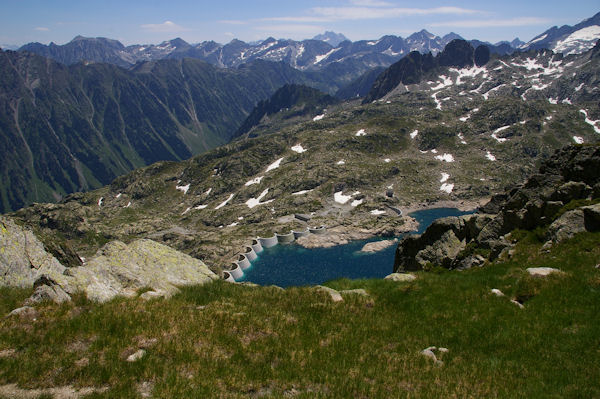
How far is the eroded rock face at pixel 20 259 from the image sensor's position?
64.7 feet

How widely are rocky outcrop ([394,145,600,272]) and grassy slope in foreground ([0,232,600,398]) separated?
7754 millimetres

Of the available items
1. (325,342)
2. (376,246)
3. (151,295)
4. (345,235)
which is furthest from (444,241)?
(345,235)

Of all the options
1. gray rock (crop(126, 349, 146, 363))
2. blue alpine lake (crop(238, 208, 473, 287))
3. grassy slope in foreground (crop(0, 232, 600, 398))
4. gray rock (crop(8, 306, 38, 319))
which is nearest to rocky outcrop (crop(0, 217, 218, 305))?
gray rock (crop(8, 306, 38, 319))

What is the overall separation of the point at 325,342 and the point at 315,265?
143 meters

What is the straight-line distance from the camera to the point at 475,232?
3469 centimetres

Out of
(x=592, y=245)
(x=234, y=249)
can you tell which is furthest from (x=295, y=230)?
(x=592, y=245)

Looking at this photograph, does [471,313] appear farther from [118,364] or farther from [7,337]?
[7,337]

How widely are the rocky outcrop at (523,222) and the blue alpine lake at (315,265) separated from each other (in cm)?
10150

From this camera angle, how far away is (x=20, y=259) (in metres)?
21.3

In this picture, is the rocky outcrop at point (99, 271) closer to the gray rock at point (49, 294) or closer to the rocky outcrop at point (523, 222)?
the gray rock at point (49, 294)

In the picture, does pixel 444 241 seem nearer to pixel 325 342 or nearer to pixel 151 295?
pixel 325 342

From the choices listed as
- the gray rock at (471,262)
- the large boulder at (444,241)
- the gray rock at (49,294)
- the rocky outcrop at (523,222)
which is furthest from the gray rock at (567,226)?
the gray rock at (49,294)

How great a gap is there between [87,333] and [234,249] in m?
161

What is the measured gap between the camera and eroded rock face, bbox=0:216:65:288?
19.7 m
